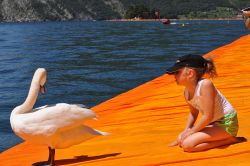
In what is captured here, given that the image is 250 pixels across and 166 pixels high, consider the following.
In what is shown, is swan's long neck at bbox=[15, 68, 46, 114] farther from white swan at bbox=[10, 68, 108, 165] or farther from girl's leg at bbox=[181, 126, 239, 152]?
girl's leg at bbox=[181, 126, 239, 152]

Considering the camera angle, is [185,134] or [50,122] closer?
[50,122]

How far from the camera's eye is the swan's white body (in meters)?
4.37

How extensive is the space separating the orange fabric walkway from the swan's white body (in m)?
0.33

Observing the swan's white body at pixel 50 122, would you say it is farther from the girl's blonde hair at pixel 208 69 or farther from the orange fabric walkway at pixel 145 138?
the girl's blonde hair at pixel 208 69

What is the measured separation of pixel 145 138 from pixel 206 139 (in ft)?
3.18

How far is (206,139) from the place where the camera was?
4477mm

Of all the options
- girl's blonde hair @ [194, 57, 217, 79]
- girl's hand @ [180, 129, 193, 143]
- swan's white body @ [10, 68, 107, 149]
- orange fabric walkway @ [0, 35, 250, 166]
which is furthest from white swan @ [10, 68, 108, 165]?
girl's blonde hair @ [194, 57, 217, 79]

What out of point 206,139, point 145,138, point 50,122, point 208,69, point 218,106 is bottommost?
point 145,138

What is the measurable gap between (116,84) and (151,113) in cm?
819

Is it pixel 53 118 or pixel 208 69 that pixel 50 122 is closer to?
pixel 53 118

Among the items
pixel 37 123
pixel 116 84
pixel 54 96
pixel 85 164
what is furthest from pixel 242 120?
pixel 116 84

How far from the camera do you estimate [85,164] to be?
455cm

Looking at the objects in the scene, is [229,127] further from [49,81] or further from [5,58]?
[5,58]

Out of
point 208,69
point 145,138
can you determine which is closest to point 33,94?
point 145,138
